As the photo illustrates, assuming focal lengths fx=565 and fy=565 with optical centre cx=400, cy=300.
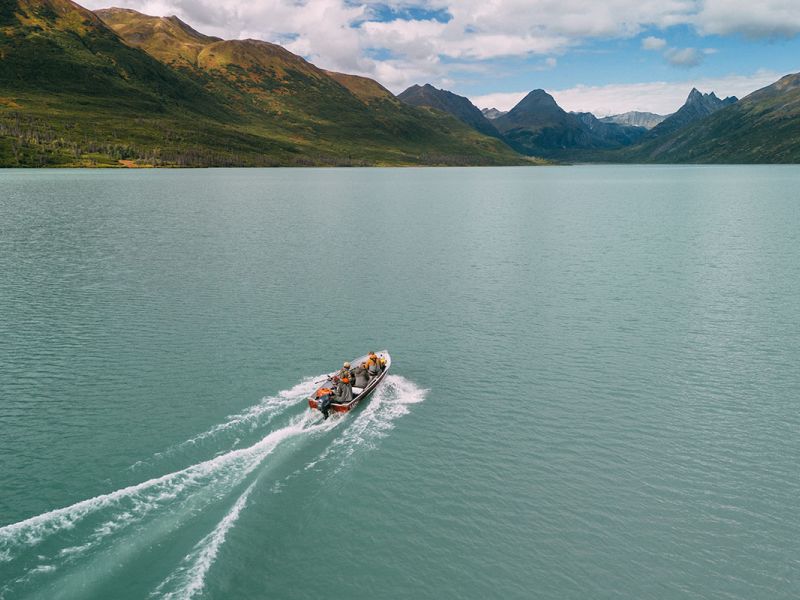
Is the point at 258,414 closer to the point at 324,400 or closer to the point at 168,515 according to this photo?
Answer: the point at 324,400

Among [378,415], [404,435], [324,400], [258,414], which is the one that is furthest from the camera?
[378,415]

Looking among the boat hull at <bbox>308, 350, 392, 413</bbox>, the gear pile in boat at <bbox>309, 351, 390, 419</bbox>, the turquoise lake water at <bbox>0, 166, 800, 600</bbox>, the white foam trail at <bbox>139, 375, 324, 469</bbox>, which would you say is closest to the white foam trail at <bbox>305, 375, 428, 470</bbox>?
the turquoise lake water at <bbox>0, 166, 800, 600</bbox>

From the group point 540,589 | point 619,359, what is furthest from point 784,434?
point 540,589

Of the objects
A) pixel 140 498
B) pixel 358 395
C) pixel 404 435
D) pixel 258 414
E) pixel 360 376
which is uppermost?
pixel 360 376

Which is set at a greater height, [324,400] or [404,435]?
[324,400]

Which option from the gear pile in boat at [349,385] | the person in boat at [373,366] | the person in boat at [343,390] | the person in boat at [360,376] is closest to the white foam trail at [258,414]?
the gear pile in boat at [349,385]

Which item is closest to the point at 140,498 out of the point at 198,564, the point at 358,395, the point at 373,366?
the point at 198,564

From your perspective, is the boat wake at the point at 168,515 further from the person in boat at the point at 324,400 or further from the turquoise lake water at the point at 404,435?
the person in boat at the point at 324,400

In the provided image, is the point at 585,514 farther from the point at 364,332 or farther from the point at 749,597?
the point at 364,332
